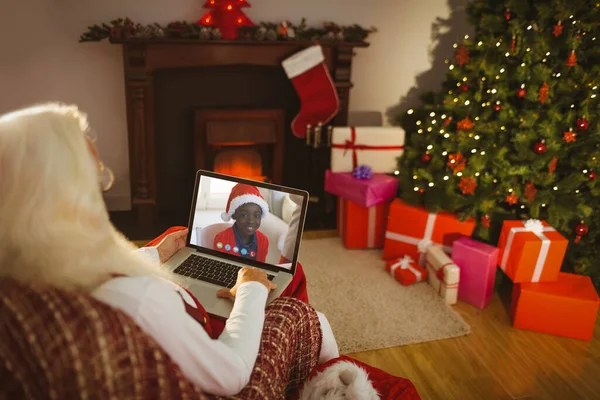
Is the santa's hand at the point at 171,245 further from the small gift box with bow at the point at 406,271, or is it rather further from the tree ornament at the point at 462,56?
the tree ornament at the point at 462,56

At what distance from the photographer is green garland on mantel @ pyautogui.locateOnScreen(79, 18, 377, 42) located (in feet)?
9.40

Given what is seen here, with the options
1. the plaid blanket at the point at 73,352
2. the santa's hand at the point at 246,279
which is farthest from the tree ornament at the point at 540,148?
the plaid blanket at the point at 73,352

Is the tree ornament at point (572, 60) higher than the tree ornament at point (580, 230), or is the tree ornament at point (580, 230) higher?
the tree ornament at point (572, 60)

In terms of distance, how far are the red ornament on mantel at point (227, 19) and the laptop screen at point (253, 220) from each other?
5.10ft

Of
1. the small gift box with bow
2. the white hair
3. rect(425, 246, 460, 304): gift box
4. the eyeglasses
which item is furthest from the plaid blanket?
the small gift box with bow

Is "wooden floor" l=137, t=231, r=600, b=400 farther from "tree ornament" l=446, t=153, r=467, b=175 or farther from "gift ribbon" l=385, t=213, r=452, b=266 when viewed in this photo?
"tree ornament" l=446, t=153, r=467, b=175

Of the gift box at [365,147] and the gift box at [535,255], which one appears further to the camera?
the gift box at [365,147]

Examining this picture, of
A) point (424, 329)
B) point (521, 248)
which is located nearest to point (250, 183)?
point (424, 329)

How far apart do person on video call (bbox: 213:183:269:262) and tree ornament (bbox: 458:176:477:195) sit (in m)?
1.43

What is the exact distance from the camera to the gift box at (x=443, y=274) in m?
2.55

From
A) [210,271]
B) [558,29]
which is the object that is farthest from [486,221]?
[210,271]

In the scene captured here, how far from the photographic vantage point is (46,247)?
3.07 feet

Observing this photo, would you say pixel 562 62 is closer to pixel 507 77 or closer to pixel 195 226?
pixel 507 77

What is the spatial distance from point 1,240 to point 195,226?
2.47 feet
